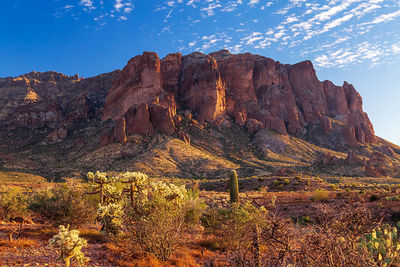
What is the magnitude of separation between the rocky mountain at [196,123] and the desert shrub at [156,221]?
40156mm

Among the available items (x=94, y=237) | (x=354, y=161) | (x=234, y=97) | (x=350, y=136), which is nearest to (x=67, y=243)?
(x=94, y=237)

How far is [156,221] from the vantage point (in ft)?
24.8

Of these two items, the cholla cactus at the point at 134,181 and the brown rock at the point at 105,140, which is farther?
the brown rock at the point at 105,140

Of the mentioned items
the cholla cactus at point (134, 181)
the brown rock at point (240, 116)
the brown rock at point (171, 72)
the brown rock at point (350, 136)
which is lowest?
the cholla cactus at point (134, 181)

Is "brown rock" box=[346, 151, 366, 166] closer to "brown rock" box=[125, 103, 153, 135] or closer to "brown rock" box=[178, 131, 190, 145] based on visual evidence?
"brown rock" box=[178, 131, 190, 145]

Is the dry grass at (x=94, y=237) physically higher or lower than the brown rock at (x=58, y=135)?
lower

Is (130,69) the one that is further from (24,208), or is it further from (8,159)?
(24,208)

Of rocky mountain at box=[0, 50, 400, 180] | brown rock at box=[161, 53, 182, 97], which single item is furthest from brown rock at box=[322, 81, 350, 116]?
brown rock at box=[161, 53, 182, 97]

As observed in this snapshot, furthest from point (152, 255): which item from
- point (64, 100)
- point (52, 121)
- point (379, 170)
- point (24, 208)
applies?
point (64, 100)

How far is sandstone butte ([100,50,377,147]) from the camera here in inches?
3102

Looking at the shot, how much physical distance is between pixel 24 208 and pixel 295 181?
1194 inches

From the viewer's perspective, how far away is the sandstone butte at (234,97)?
78781 mm

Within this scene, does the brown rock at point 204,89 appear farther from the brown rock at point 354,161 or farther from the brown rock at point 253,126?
the brown rock at point 354,161

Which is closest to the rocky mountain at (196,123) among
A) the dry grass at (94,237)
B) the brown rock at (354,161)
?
the brown rock at (354,161)
